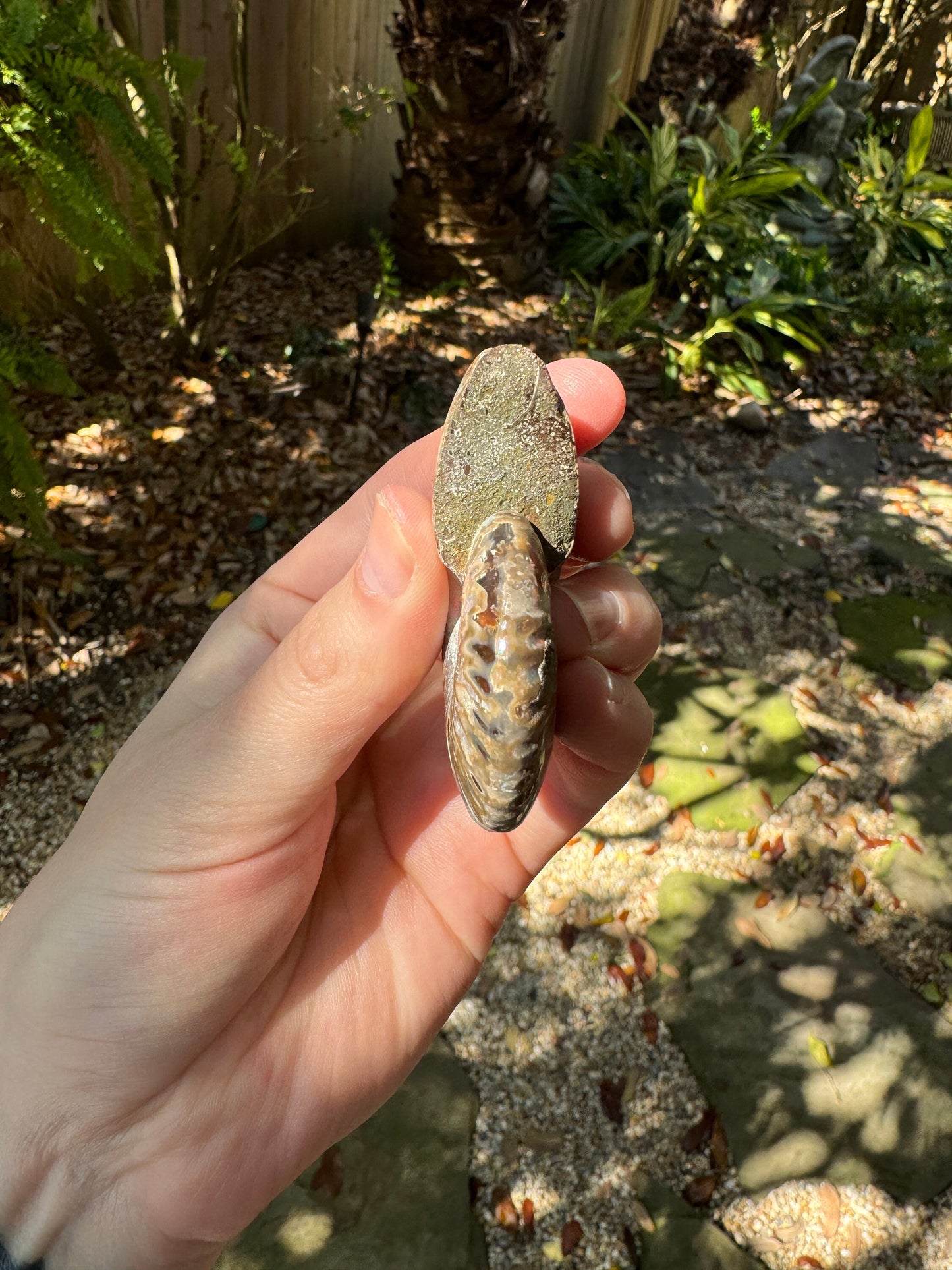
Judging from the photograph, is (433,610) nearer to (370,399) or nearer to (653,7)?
(370,399)

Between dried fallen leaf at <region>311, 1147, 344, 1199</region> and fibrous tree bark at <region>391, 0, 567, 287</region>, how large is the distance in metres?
6.59

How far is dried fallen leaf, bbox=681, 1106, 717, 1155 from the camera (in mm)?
3219

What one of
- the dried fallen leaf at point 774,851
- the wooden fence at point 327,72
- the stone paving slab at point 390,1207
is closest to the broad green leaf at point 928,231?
the wooden fence at point 327,72

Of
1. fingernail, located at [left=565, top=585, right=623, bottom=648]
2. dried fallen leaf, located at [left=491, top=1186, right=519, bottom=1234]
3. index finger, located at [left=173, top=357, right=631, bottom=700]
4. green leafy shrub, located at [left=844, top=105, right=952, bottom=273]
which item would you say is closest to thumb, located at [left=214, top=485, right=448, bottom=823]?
index finger, located at [left=173, top=357, right=631, bottom=700]

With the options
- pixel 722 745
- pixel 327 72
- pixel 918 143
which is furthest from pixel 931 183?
pixel 722 745

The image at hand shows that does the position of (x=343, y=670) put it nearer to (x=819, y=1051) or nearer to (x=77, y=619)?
(x=819, y=1051)

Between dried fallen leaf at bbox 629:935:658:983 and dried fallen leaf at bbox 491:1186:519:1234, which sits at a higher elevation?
dried fallen leaf at bbox 629:935:658:983

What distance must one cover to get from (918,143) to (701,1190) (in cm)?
1052

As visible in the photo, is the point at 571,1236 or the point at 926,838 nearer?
the point at 571,1236

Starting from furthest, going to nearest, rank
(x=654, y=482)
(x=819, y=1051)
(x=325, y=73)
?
(x=325, y=73), (x=654, y=482), (x=819, y=1051)

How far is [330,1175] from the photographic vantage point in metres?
3.00

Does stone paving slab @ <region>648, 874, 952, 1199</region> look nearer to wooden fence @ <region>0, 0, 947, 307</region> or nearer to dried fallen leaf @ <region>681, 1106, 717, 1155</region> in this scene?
dried fallen leaf @ <region>681, 1106, 717, 1155</region>

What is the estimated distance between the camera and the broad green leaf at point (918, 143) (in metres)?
9.29

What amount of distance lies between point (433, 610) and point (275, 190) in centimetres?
571
